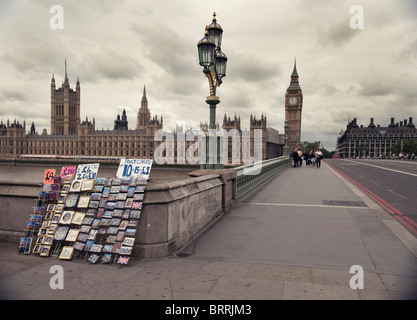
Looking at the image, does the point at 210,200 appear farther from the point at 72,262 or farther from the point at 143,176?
→ the point at 72,262

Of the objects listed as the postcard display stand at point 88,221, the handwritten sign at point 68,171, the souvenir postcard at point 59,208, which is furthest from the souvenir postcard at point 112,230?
the handwritten sign at point 68,171

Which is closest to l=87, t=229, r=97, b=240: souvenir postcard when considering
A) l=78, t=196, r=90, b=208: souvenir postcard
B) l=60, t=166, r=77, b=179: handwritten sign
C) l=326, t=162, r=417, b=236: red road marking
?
l=78, t=196, r=90, b=208: souvenir postcard

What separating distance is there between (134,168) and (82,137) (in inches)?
6107

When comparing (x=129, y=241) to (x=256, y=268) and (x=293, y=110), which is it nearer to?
(x=256, y=268)

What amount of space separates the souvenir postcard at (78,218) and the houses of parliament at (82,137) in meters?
121

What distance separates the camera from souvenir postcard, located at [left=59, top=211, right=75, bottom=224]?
618 centimetres

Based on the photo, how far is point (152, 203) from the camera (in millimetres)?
5789

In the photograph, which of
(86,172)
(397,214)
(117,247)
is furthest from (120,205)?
(397,214)

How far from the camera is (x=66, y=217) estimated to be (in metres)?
6.25

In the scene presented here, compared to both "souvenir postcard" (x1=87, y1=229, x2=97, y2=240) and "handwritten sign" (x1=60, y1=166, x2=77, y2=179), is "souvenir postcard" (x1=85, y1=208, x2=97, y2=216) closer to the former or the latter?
"souvenir postcard" (x1=87, y1=229, x2=97, y2=240)

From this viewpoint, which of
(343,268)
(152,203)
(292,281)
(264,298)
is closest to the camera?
(264,298)

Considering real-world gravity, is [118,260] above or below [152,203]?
below

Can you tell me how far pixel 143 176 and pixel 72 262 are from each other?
2117mm
